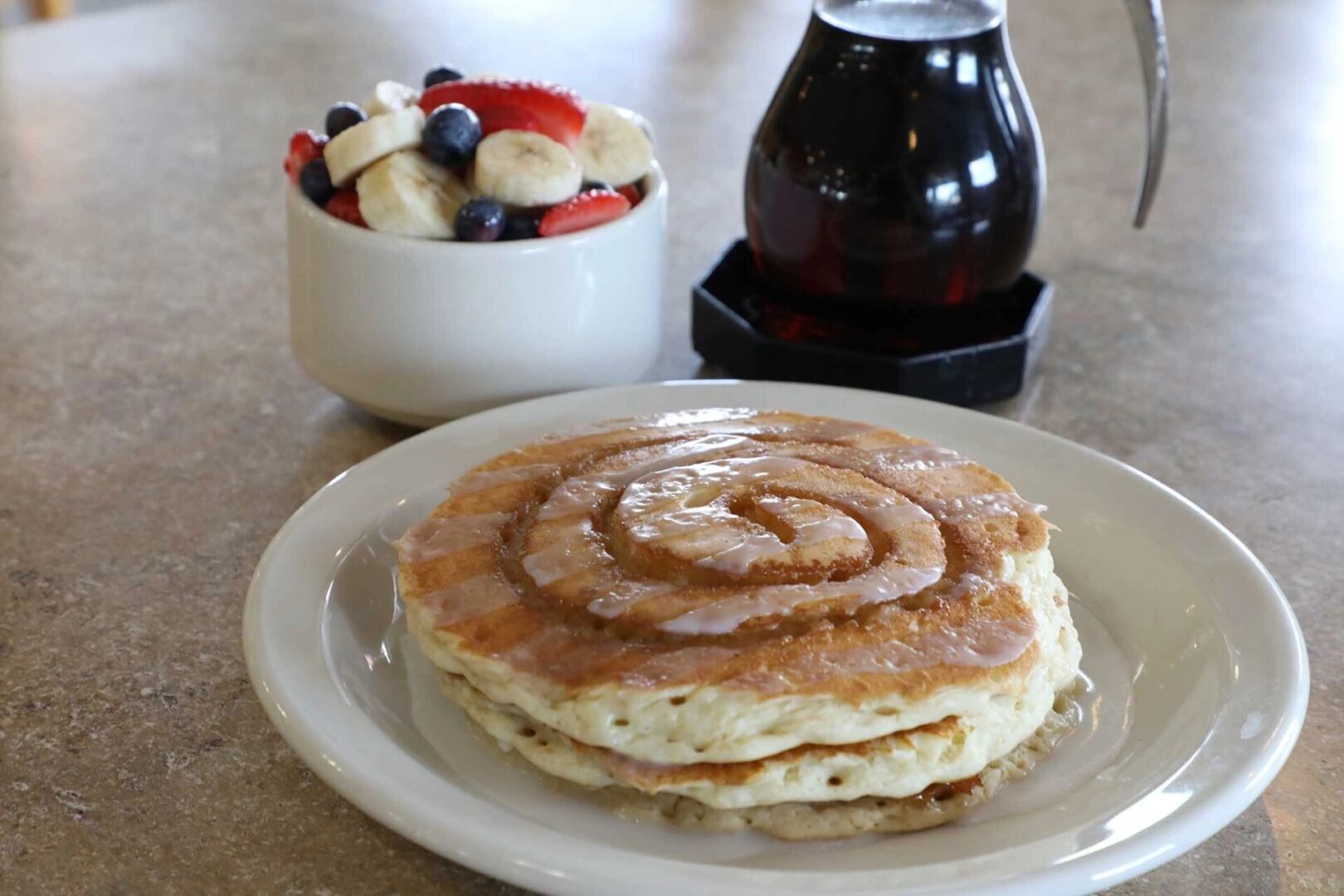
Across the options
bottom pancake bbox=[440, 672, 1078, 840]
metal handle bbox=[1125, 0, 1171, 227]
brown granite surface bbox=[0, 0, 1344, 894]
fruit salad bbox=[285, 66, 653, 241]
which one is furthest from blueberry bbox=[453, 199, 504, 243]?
metal handle bbox=[1125, 0, 1171, 227]

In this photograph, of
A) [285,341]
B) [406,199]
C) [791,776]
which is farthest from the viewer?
[285,341]

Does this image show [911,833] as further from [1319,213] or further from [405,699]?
[1319,213]

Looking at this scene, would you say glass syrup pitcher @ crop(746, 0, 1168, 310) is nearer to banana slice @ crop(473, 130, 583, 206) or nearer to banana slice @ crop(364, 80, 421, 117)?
banana slice @ crop(473, 130, 583, 206)

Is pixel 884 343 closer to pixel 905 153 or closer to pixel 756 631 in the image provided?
pixel 905 153

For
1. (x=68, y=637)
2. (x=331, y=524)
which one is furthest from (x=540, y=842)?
(x=68, y=637)

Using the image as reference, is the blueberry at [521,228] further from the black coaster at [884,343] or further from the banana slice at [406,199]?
the black coaster at [884,343]

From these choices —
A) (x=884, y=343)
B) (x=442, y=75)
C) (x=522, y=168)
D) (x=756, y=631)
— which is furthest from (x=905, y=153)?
(x=756, y=631)
